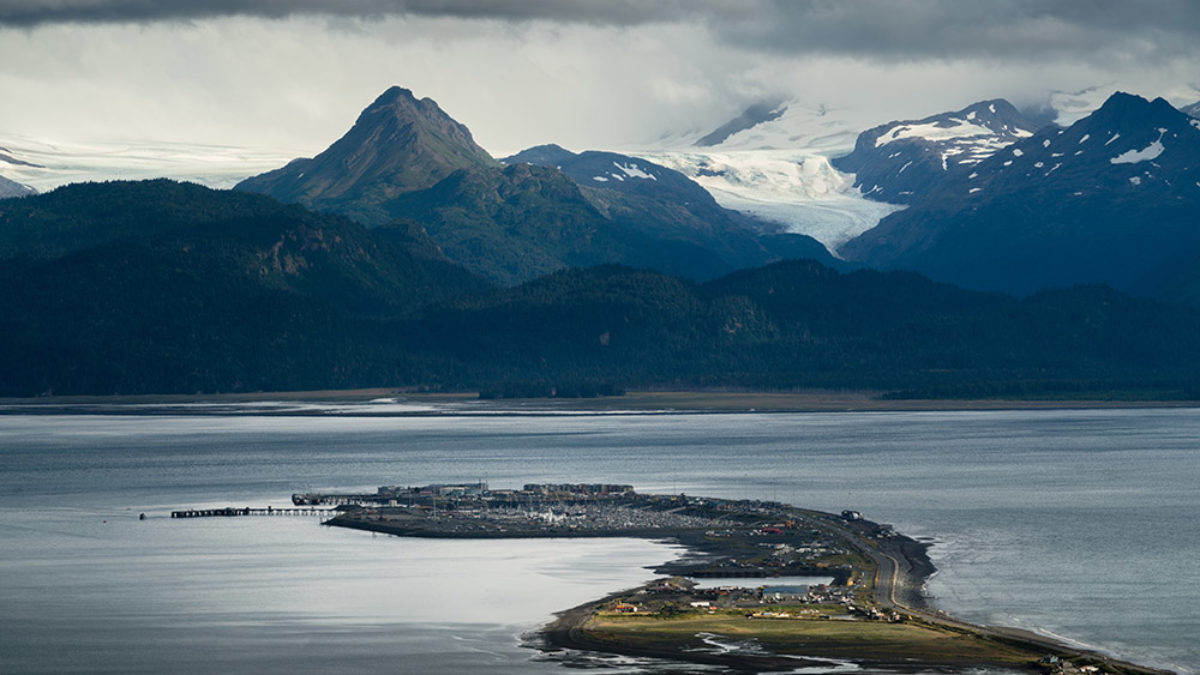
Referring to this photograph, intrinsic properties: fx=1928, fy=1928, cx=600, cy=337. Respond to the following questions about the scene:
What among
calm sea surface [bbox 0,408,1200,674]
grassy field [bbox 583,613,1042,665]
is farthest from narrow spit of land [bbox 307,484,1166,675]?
calm sea surface [bbox 0,408,1200,674]

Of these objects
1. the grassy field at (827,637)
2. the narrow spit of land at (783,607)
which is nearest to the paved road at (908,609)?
the narrow spit of land at (783,607)

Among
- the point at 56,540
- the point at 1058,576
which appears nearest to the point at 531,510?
the point at 56,540

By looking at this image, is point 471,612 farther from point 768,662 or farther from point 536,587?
point 768,662

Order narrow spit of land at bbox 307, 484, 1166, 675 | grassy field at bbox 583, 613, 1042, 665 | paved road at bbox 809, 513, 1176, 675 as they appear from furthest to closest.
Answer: paved road at bbox 809, 513, 1176, 675
narrow spit of land at bbox 307, 484, 1166, 675
grassy field at bbox 583, 613, 1042, 665

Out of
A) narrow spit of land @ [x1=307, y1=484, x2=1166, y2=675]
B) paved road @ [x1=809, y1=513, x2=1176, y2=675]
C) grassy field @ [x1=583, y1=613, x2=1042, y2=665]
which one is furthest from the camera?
paved road @ [x1=809, y1=513, x2=1176, y2=675]

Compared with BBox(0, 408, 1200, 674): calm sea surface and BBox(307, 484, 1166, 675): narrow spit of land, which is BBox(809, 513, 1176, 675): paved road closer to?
BBox(307, 484, 1166, 675): narrow spit of land

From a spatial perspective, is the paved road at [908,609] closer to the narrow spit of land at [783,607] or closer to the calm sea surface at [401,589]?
the narrow spit of land at [783,607]
